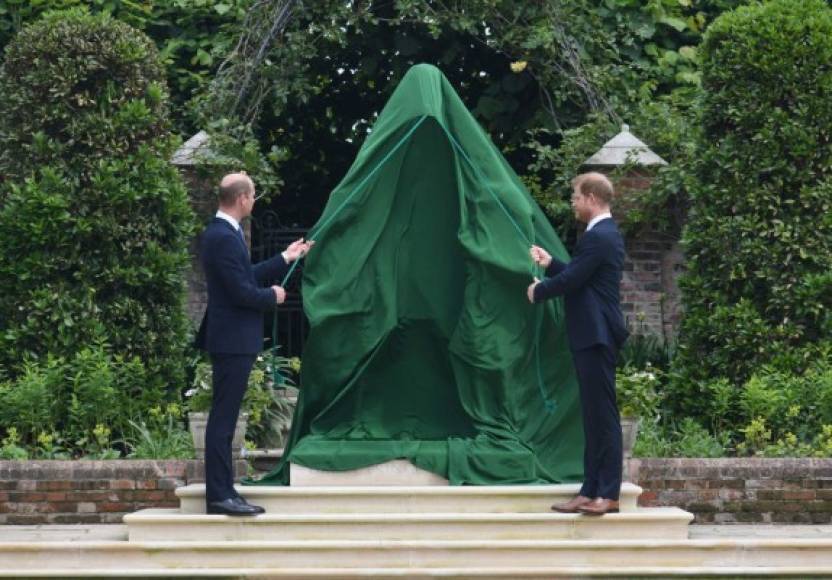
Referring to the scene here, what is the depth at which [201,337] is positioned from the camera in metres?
8.07

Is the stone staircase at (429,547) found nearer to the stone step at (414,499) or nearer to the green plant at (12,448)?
the stone step at (414,499)

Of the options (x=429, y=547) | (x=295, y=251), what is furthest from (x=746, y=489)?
(x=295, y=251)

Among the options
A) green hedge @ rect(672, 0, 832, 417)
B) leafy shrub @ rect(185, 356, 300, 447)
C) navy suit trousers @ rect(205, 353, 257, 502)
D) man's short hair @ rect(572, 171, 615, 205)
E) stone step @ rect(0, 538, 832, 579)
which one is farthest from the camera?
green hedge @ rect(672, 0, 832, 417)

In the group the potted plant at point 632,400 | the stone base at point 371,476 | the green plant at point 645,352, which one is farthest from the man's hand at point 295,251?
the green plant at point 645,352

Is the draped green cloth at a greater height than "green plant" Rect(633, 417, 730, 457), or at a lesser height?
greater

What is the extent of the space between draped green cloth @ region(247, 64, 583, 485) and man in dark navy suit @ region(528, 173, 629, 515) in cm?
60

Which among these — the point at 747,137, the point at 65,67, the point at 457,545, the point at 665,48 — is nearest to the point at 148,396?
the point at 65,67

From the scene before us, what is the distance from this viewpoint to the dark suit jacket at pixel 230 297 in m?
7.87

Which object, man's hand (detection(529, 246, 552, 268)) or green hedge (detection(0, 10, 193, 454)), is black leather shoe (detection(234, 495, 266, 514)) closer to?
man's hand (detection(529, 246, 552, 268))

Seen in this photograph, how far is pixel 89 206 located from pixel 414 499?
3872 mm

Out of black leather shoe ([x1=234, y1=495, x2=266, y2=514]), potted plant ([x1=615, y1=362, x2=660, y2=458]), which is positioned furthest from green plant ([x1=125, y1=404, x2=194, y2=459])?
potted plant ([x1=615, y1=362, x2=660, y2=458])

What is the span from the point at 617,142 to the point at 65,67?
158 inches

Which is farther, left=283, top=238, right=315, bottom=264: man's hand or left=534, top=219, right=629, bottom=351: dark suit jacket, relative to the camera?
left=283, top=238, right=315, bottom=264: man's hand

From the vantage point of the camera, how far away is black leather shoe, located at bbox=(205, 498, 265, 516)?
25.8ft
